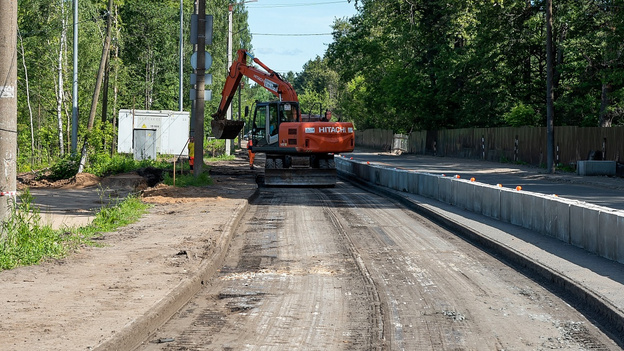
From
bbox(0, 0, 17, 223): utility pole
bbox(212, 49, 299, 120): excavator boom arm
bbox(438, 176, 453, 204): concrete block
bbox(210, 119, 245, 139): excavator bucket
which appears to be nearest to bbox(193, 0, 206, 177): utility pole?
bbox(210, 119, 245, 139): excavator bucket

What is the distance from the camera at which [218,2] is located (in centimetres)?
8850

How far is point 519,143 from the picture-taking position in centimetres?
5000

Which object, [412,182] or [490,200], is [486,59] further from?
[490,200]

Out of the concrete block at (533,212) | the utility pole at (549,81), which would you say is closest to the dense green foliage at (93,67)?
the utility pole at (549,81)

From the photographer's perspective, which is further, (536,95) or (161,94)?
(161,94)

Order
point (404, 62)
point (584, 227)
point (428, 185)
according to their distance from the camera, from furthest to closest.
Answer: point (404, 62)
point (428, 185)
point (584, 227)

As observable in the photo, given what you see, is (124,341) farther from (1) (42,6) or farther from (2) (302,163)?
(1) (42,6)

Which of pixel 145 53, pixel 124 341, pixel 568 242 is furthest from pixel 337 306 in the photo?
pixel 145 53

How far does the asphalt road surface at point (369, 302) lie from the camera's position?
7543 millimetres

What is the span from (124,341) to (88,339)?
0.33 m

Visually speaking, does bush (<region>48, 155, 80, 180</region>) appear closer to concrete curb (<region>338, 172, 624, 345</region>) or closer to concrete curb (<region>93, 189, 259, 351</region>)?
concrete curb (<region>338, 172, 624, 345</region>)

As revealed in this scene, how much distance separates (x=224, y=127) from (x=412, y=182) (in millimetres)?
9129

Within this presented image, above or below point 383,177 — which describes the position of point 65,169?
above

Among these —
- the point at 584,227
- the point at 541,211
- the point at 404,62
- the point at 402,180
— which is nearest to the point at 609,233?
the point at 584,227
